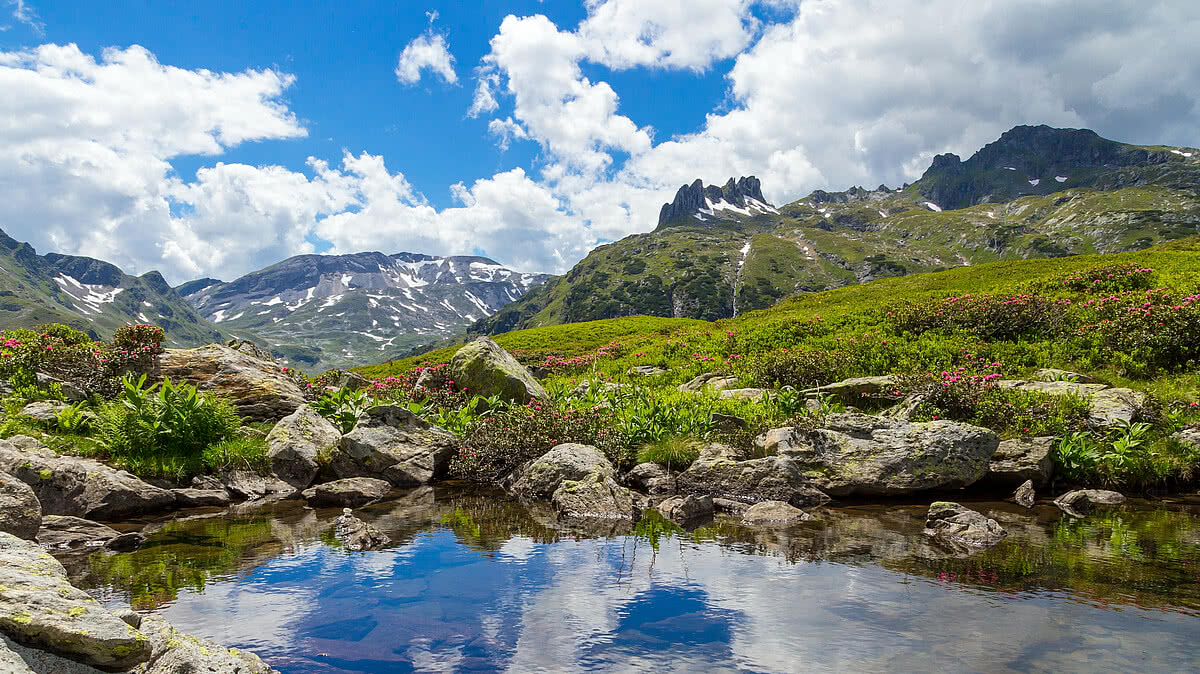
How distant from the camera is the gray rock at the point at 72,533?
9961 mm

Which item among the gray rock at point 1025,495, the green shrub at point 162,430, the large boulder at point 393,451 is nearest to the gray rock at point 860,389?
the gray rock at point 1025,495

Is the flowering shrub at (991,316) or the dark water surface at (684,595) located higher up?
the flowering shrub at (991,316)

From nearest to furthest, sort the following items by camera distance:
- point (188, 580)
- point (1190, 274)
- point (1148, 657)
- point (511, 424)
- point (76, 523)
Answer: point (1148, 657)
point (188, 580)
point (76, 523)
point (511, 424)
point (1190, 274)

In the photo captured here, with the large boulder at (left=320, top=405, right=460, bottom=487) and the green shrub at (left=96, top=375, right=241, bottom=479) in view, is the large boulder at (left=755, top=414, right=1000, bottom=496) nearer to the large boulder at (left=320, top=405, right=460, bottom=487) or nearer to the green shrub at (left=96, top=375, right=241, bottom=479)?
the large boulder at (left=320, top=405, right=460, bottom=487)

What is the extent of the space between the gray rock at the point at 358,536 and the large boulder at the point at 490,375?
10658 millimetres

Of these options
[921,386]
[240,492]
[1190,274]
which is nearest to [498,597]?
[240,492]

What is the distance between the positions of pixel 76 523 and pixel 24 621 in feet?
28.4

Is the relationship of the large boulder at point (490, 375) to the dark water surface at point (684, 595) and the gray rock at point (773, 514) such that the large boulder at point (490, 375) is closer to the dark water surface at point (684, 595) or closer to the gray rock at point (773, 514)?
the dark water surface at point (684, 595)

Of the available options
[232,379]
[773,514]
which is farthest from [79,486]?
[773,514]

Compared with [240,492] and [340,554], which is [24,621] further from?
[240,492]

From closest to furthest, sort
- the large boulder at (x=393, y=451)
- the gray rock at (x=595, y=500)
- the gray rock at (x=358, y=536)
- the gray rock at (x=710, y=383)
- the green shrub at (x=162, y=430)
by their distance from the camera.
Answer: the gray rock at (x=358, y=536) → the gray rock at (x=595, y=500) → the green shrub at (x=162, y=430) → the large boulder at (x=393, y=451) → the gray rock at (x=710, y=383)

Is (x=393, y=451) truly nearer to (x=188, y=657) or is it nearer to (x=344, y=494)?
(x=344, y=494)

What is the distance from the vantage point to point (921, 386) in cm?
1748

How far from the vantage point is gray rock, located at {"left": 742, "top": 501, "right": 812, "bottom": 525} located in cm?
1198
